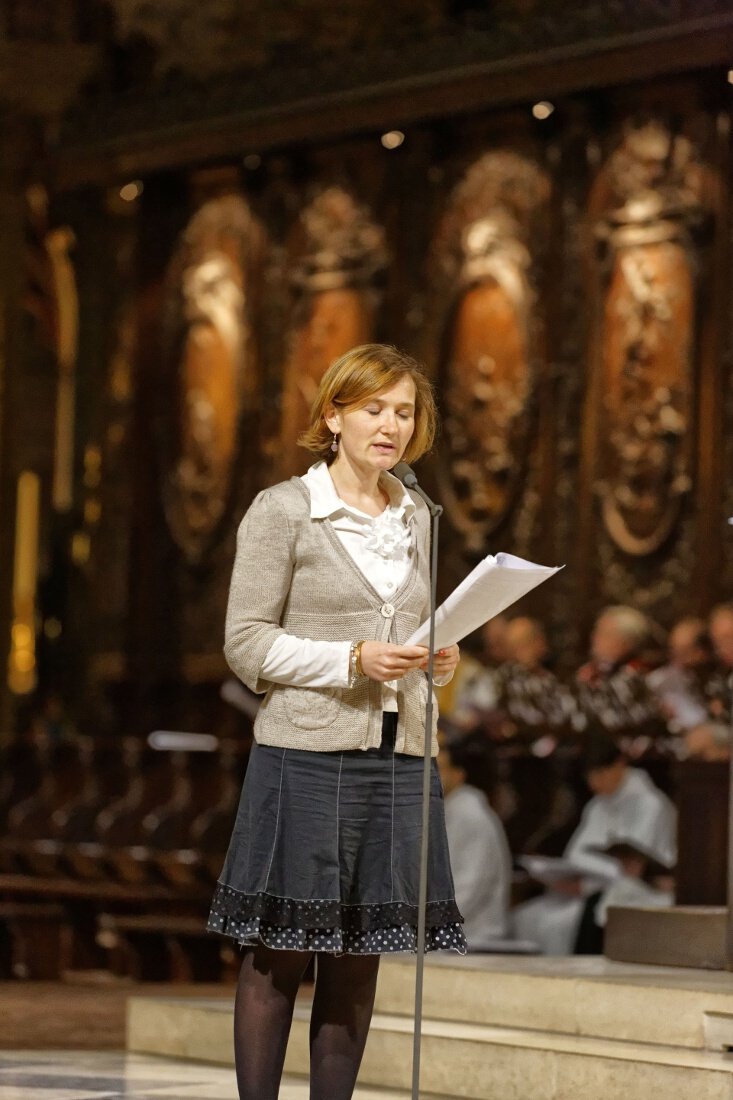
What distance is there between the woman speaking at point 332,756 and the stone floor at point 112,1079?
1271 millimetres

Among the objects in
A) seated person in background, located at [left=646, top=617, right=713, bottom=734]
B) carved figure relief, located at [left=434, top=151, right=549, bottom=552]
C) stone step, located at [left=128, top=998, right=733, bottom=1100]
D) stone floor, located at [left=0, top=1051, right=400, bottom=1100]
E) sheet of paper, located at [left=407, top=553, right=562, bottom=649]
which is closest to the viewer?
sheet of paper, located at [left=407, top=553, right=562, bottom=649]

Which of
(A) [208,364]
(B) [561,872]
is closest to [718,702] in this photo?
(B) [561,872]

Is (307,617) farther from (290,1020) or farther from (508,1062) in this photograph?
(508,1062)

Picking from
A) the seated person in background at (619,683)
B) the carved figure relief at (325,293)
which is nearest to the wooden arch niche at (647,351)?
the seated person in background at (619,683)

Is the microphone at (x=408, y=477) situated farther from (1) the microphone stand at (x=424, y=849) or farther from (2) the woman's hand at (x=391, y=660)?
(2) the woman's hand at (x=391, y=660)

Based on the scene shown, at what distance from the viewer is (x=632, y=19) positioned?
375 inches

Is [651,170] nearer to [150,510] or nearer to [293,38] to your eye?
[293,38]

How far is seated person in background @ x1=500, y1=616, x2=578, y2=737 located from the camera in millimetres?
8047

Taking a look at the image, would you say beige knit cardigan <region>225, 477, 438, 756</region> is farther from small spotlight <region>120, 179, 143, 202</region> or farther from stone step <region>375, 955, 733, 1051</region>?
small spotlight <region>120, 179, 143, 202</region>

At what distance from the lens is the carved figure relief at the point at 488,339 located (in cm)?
1034

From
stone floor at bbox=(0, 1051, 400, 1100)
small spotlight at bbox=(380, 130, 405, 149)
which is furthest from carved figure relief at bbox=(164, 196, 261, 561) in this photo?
stone floor at bbox=(0, 1051, 400, 1100)

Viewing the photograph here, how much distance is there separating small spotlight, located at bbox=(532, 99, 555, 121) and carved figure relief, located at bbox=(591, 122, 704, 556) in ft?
1.54

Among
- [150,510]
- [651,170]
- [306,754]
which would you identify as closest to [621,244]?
[651,170]

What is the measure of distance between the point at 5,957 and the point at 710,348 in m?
4.55
